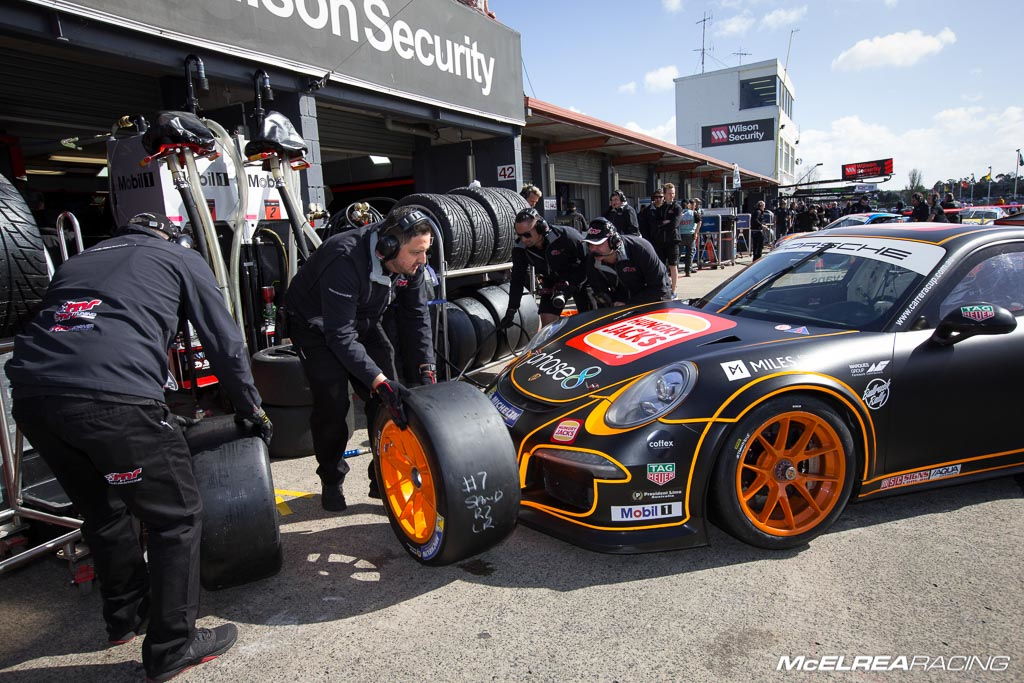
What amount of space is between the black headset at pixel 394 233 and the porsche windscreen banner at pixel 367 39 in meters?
3.87

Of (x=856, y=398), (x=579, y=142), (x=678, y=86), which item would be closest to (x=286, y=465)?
(x=856, y=398)

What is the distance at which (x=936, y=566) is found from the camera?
107 inches

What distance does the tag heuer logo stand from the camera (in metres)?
2.64

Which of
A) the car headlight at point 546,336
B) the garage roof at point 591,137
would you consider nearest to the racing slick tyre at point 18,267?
the car headlight at point 546,336

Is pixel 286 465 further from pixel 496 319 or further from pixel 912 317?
pixel 912 317

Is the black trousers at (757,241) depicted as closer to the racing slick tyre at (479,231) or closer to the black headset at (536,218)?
the racing slick tyre at (479,231)

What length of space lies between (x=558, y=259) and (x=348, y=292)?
9.65ft

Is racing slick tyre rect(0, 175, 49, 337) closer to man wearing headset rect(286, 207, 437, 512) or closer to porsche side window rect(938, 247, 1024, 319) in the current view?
man wearing headset rect(286, 207, 437, 512)

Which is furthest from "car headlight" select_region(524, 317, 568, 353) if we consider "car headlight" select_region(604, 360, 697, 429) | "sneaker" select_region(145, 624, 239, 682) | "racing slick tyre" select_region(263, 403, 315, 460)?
"sneaker" select_region(145, 624, 239, 682)

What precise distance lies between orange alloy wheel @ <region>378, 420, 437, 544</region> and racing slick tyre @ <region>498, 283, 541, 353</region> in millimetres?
3739

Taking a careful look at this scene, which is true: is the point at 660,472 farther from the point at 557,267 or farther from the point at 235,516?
the point at 557,267

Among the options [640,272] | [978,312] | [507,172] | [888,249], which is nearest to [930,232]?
[888,249]

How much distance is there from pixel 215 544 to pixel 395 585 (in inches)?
29.6

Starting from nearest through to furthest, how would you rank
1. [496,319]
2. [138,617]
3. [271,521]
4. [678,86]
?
[138,617], [271,521], [496,319], [678,86]
